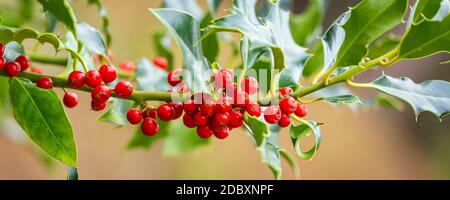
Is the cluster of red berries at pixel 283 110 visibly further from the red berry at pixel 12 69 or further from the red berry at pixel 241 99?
the red berry at pixel 12 69

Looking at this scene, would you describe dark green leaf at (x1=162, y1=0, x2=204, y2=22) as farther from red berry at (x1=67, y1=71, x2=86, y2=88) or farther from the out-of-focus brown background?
the out-of-focus brown background

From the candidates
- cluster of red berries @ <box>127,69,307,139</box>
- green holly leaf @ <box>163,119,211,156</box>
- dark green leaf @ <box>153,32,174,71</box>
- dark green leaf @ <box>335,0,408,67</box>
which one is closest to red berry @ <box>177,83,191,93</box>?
cluster of red berries @ <box>127,69,307,139</box>

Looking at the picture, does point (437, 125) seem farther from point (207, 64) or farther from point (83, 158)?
point (207, 64)

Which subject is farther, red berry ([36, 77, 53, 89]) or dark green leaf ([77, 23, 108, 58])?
dark green leaf ([77, 23, 108, 58])

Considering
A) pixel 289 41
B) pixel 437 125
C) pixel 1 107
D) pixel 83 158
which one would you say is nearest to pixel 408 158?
pixel 437 125

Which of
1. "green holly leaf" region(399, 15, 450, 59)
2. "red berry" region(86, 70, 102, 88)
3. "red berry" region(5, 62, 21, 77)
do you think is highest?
"green holly leaf" region(399, 15, 450, 59)
